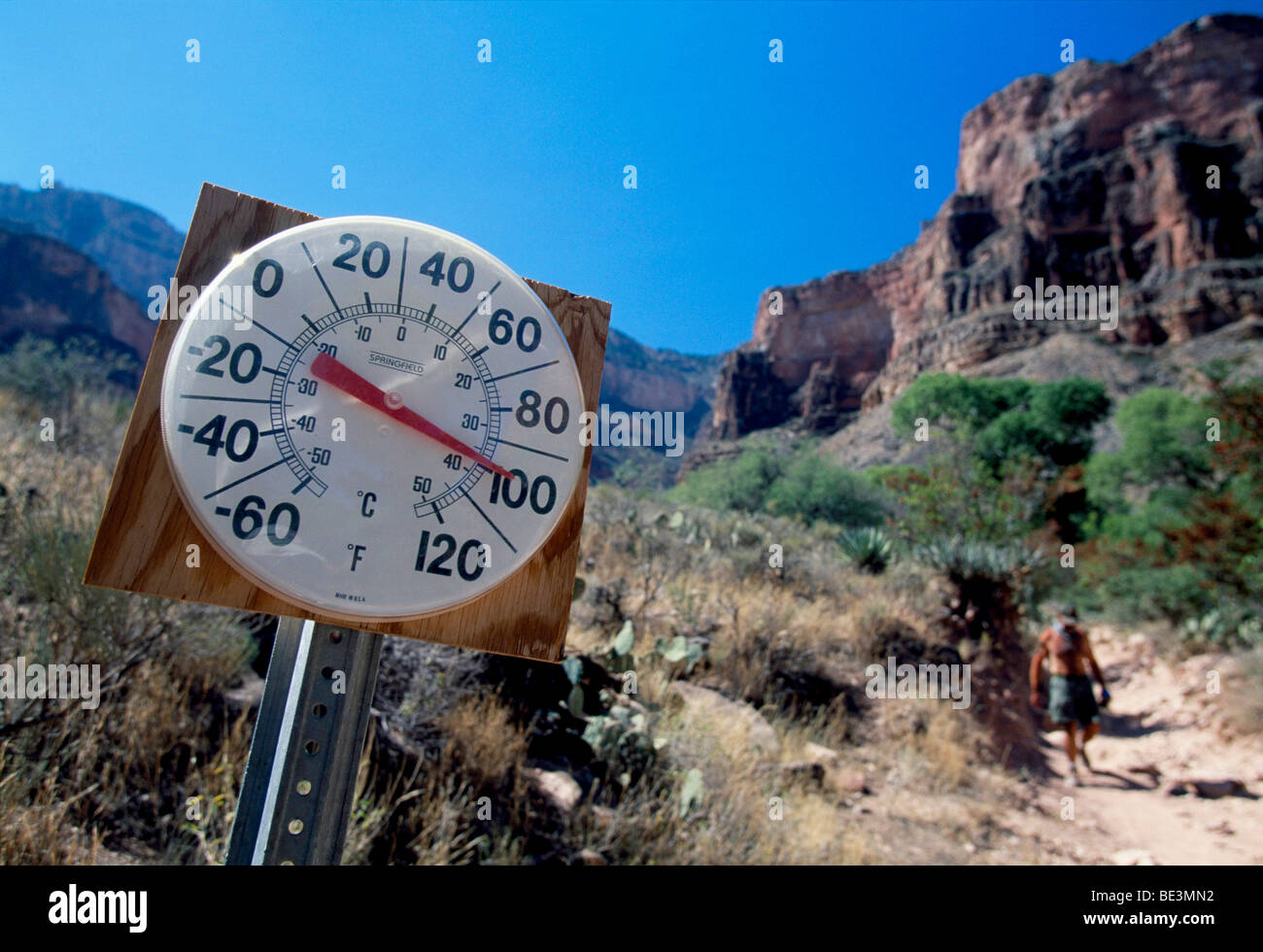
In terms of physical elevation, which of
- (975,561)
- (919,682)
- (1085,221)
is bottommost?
(919,682)

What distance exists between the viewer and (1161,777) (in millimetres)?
6953

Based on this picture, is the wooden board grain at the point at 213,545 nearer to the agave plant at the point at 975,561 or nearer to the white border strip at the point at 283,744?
the white border strip at the point at 283,744

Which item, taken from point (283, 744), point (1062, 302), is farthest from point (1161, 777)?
point (1062, 302)

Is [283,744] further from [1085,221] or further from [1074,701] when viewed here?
[1085,221]

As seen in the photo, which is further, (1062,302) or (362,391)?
(1062,302)

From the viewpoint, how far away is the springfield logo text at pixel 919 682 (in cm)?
617

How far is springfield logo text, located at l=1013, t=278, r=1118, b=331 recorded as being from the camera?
44.0 meters

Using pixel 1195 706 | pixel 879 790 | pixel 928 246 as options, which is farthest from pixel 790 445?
pixel 879 790

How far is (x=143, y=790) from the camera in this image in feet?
7.45
